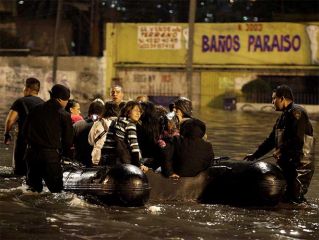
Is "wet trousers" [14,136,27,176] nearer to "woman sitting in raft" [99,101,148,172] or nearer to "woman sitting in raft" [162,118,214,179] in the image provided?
"woman sitting in raft" [99,101,148,172]

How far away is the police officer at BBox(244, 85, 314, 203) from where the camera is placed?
1025 centimetres

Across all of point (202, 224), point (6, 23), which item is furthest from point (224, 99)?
point (202, 224)

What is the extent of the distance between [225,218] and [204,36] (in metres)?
29.1

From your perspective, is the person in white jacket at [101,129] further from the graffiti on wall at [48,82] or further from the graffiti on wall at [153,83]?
the graffiti on wall at [48,82]

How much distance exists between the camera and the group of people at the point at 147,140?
9953 mm

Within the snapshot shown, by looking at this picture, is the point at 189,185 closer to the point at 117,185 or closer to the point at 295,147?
the point at 117,185

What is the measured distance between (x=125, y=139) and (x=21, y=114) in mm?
2253

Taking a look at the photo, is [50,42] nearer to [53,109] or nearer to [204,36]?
[204,36]

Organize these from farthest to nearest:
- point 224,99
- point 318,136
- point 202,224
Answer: point 224,99 < point 318,136 < point 202,224

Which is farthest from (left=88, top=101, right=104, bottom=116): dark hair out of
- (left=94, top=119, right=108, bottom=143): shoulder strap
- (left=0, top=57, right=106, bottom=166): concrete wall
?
(left=0, top=57, right=106, bottom=166): concrete wall

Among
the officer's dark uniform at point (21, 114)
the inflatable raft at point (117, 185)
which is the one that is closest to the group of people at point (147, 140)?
the inflatable raft at point (117, 185)

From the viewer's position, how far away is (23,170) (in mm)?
12180

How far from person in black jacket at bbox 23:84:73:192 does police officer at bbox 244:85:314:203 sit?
300 centimetres

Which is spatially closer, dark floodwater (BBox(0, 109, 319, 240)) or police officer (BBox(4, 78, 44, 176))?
dark floodwater (BBox(0, 109, 319, 240))
